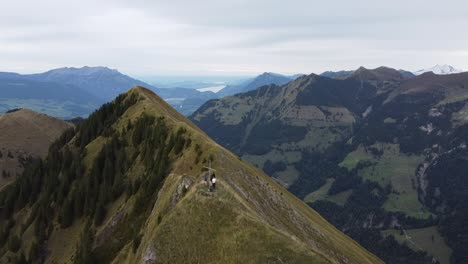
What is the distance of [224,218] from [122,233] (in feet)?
147

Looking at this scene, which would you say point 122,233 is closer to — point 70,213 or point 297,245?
point 70,213

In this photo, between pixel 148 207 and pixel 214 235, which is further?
pixel 148 207

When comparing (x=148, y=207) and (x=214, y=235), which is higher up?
(x=214, y=235)

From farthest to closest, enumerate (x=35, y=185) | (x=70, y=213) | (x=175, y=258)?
(x=35, y=185)
(x=70, y=213)
(x=175, y=258)

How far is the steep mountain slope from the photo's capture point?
61031 mm

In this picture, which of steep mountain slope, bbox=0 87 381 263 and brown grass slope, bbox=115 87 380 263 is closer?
brown grass slope, bbox=115 87 380 263

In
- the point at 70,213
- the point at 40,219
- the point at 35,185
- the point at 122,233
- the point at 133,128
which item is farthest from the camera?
the point at 35,185

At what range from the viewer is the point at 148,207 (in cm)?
9750

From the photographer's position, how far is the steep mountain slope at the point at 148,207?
61031 millimetres

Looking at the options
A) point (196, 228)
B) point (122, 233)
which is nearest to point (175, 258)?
point (196, 228)

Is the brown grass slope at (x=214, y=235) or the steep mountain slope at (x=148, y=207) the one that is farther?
the steep mountain slope at (x=148, y=207)

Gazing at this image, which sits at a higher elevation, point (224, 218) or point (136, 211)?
point (224, 218)

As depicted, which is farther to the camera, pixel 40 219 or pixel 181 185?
pixel 40 219

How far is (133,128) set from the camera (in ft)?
516
